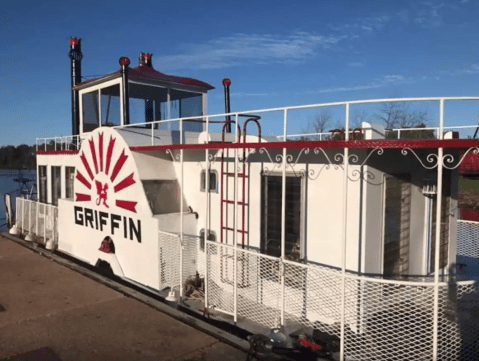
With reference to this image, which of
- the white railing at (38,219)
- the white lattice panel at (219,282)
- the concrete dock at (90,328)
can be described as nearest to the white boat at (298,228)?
the white lattice panel at (219,282)

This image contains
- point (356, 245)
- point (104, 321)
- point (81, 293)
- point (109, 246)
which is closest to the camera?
point (356, 245)

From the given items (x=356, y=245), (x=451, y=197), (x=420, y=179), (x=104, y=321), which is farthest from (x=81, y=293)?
(x=451, y=197)

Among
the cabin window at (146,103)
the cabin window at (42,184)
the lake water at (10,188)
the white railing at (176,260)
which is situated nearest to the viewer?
the white railing at (176,260)

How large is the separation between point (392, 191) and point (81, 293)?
509 centimetres

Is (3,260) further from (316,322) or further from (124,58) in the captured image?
(316,322)

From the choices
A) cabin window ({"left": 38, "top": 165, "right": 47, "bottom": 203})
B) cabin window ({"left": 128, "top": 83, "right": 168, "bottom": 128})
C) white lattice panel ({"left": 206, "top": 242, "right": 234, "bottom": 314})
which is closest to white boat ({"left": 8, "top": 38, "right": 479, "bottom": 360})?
white lattice panel ({"left": 206, "top": 242, "right": 234, "bottom": 314})

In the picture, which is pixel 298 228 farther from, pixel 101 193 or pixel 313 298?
pixel 101 193

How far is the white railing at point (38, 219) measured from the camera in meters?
10.9

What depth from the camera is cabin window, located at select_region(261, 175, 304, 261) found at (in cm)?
599

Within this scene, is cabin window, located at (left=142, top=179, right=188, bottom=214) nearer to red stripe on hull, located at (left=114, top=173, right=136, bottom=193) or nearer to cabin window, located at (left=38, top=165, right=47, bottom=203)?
red stripe on hull, located at (left=114, top=173, right=136, bottom=193)

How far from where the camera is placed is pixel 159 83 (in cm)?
1009

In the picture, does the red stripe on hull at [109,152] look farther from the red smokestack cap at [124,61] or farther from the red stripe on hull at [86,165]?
the red smokestack cap at [124,61]

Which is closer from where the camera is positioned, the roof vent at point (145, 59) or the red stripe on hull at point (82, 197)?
the red stripe on hull at point (82, 197)

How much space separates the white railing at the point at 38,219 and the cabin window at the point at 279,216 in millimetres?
6626
